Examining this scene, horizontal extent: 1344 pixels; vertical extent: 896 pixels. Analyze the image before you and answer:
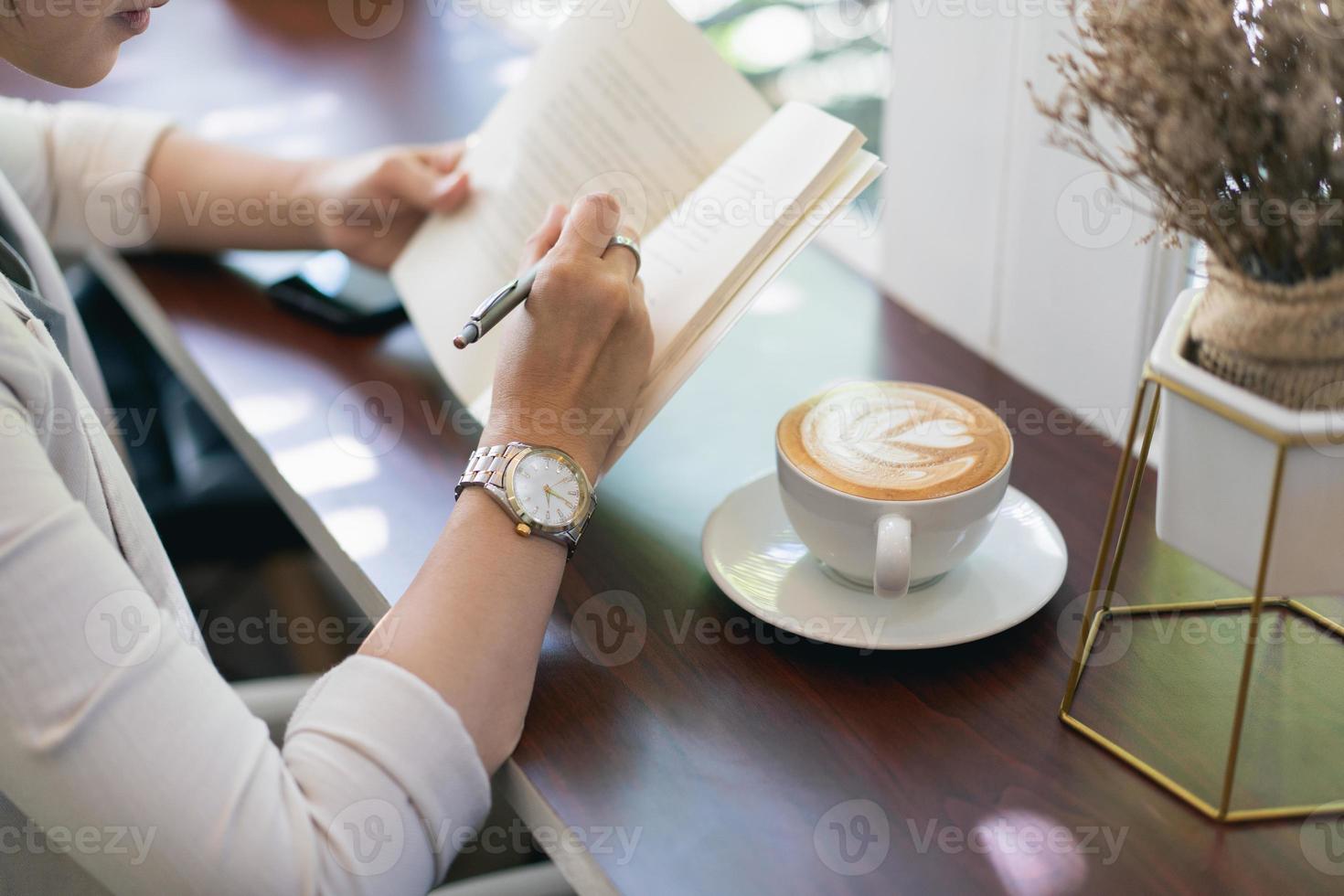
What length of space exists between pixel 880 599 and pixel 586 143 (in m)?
0.44

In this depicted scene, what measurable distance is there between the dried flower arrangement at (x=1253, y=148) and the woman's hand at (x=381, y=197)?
2.28ft

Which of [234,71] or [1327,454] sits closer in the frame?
[1327,454]

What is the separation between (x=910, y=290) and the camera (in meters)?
1.25

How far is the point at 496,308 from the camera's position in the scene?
788mm

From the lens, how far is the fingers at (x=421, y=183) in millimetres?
1065

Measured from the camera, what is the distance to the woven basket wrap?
53 centimetres

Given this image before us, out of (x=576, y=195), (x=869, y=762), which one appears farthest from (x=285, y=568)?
(x=869, y=762)

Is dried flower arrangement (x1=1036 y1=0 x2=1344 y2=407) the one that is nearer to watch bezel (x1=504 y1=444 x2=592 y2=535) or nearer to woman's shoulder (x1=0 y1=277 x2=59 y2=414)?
watch bezel (x1=504 y1=444 x2=592 y2=535)

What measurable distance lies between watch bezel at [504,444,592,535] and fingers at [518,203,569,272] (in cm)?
18

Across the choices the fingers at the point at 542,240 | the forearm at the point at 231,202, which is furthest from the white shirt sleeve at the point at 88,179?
the fingers at the point at 542,240

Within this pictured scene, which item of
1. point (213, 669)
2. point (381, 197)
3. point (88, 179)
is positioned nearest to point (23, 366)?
point (213, 669)

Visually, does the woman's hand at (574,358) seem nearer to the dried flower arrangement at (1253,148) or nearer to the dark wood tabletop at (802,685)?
the dark wood tabletop at (802,685)

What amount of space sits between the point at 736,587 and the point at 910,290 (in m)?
0.59

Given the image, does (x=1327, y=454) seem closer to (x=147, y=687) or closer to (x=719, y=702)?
(x=719, y=702)
